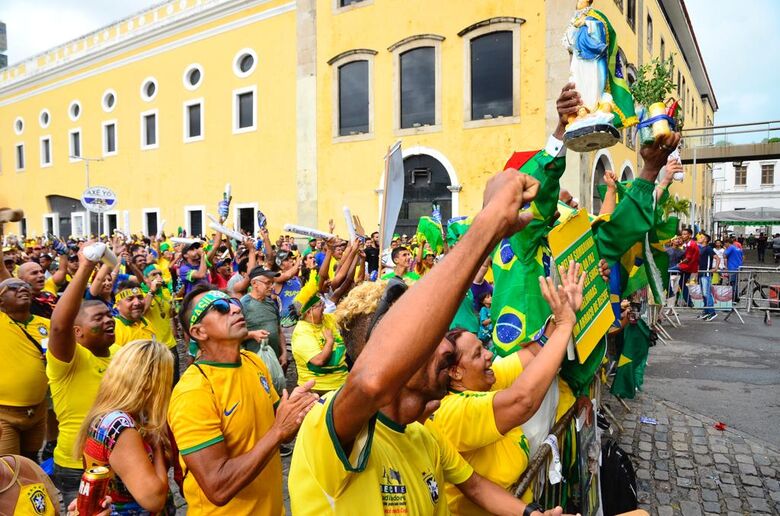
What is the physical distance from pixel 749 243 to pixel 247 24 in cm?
4996

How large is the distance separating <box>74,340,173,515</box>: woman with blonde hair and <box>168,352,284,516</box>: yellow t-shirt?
13 centimetres

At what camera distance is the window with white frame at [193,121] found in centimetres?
2423

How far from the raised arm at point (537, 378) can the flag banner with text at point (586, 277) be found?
9.0 inches

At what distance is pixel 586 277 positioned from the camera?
114 inches

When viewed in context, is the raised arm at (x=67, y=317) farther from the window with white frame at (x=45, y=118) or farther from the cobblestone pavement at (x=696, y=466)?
the window with white frame at (x=45, y=118)

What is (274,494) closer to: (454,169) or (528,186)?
(528,186)

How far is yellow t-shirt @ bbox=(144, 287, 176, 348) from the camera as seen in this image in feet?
18.8

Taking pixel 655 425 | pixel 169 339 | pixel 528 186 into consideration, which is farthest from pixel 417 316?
pixel 655 425

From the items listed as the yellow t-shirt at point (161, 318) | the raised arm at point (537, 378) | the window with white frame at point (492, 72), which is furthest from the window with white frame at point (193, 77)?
the raised arm at point (537, 378)

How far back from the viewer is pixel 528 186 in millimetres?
1337

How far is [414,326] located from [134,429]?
75.4 inches

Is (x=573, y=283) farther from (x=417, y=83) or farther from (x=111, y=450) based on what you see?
(x=417, y=83)

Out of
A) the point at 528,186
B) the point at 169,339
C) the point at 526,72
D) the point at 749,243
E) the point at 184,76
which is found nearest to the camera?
the point at 528,186

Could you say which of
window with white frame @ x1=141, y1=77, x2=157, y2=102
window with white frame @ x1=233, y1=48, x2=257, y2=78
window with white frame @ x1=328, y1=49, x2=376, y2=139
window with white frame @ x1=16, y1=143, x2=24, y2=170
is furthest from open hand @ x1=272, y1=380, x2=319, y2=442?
window with white frame @ x1=16, y1=143, x2=24, y2=170
